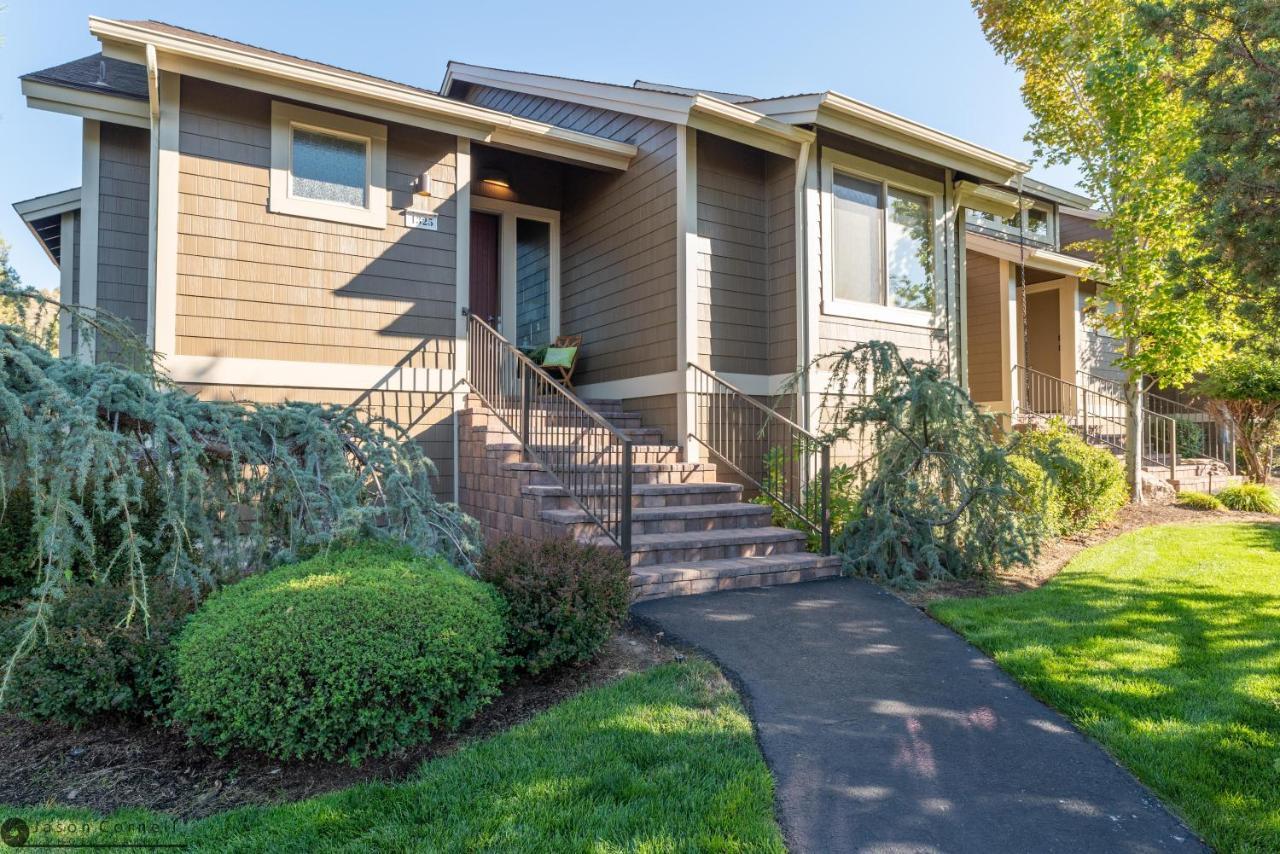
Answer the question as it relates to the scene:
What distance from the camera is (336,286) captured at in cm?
659

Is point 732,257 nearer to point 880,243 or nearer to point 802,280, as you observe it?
point 802,280

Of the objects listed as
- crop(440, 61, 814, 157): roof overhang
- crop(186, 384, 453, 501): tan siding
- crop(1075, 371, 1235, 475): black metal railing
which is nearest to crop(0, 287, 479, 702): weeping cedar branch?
crop(186, 384, 453, 501): tan siding

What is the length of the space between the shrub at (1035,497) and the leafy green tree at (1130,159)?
2509 millimetres

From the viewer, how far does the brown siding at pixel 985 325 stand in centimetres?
1234

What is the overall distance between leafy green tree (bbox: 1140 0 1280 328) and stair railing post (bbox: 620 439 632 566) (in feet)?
12.0

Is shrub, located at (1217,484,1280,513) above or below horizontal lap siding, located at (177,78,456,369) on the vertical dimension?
below

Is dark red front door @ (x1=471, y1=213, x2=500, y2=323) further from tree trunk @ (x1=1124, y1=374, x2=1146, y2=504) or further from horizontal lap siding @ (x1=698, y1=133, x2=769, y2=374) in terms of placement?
tree trunk @ (x1=1124, y1=374, x2=1146, y2=504)

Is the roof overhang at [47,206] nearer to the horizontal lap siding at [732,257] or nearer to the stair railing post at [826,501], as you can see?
the horizontal lap siding at [732,257]

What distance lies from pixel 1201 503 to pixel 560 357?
27.3 feet

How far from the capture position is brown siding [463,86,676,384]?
24.4 ft

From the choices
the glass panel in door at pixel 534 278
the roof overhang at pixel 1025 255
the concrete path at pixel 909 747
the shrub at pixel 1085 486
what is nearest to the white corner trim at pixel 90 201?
the glass panel in door at pixel 534 278

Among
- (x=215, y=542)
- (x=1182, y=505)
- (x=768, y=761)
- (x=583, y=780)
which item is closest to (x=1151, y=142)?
(x=1182, y=505)

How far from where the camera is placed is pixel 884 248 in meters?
8.02

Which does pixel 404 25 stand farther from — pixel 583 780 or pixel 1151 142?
pixel 583 780
